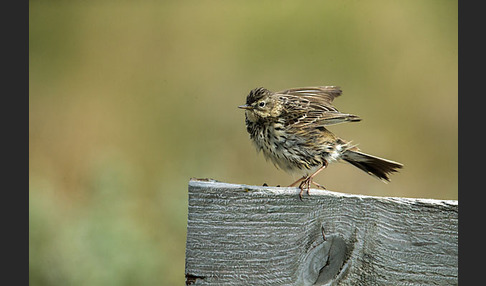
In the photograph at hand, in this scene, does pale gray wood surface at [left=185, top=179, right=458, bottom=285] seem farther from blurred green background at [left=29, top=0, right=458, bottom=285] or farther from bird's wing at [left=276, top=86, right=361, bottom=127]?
blurred green background at [left=29, top=0, right=458, bottom=285]

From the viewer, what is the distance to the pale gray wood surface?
2.49m

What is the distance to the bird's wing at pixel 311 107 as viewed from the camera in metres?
4.37

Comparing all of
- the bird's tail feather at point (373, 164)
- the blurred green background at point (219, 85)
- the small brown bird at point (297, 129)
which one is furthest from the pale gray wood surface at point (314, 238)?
the blurred green background at point (219, 85)

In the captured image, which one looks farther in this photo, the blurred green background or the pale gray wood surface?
the blurred green background

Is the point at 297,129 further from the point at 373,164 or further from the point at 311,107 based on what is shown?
the point at 373,164

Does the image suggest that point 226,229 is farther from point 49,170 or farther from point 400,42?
point 400,42

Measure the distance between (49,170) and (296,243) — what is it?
404 centimetres

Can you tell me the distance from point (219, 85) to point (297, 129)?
8.21 ft

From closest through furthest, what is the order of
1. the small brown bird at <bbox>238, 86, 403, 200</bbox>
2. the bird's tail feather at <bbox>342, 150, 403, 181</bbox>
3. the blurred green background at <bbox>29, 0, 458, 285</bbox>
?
the small brown bird at <bbox>238, 86, 403, 200</bbox> → the bird's tail feather at <bbox>342, 150, 403, 181</bbox> → the blurred green background at <bbox>29, 0, 458, 285</bbox>

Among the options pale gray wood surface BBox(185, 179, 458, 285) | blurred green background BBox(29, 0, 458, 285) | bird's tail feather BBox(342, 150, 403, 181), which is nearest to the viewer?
pale gray wood surface BBox(185, 179, 458, 285)

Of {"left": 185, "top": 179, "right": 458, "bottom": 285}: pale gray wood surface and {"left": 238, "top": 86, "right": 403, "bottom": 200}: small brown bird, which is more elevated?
{"left": 238, "top": 86, "right": 403, "bottom": 200}: small brown bird

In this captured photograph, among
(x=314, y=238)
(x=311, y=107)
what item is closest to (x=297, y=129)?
(x=311, y=107)

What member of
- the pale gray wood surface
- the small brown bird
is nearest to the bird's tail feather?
the small brown bird

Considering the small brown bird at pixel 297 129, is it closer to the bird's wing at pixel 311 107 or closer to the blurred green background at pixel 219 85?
the bird's wing at pixel 311 107
